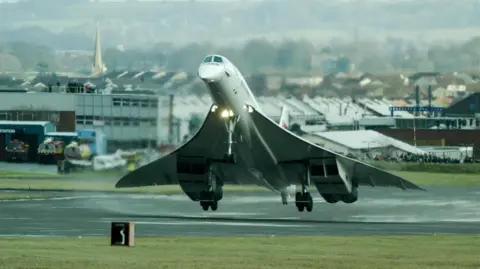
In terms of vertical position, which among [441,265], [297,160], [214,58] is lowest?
[441,265]

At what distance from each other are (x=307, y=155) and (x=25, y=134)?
150 ft

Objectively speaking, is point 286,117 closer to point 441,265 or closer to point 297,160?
point 297,160

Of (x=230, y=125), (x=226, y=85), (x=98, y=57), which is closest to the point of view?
(x=226, y=85)

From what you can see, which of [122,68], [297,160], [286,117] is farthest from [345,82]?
[297,160]

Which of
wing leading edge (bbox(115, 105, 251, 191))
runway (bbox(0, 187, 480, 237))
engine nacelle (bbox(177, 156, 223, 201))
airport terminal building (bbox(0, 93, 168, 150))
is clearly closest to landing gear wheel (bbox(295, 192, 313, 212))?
runway (bbox(0, 187, 480, 237))

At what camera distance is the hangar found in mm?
82750

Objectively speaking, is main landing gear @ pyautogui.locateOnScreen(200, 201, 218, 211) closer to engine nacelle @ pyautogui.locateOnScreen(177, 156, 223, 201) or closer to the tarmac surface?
engine nacelle @ pyautogui.locateOnScreen(177, 156, 223, 201)

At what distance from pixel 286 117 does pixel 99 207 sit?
9.21 meters

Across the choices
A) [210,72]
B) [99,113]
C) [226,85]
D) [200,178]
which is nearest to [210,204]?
[200,178]

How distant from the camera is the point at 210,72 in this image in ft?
127

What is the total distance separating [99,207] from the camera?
1906 inches

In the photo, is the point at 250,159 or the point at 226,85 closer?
the point at 226,85

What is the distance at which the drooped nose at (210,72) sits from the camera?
3847 centimetres

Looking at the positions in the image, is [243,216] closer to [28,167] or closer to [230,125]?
[230,125]
